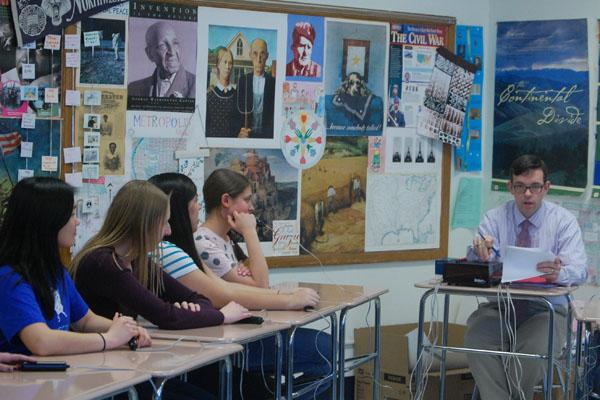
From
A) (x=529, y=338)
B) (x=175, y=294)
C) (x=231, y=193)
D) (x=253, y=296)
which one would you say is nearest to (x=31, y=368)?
(x=175, y=294)

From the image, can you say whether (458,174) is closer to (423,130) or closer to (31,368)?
(423,130)

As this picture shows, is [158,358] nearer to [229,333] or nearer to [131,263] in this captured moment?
[229,333]

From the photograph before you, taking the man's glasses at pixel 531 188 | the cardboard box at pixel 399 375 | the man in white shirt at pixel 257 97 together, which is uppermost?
the man in white shirt at pixel 257 97

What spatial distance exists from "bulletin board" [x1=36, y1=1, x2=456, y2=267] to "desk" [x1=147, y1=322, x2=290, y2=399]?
58.9 inches

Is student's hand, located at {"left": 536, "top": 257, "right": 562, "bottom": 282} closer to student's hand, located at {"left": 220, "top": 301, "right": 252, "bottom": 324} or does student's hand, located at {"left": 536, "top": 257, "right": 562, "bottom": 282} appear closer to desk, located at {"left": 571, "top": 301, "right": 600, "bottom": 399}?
desk, located at {"left": 571, "top": 301, "right": 600, "bottom": 399}

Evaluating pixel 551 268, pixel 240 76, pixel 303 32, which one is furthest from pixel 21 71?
pixel 551 268

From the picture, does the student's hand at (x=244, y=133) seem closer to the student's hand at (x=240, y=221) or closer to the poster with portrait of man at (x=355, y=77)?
the poster with portrait of man at (x=355, y=77)

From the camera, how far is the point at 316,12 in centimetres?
544

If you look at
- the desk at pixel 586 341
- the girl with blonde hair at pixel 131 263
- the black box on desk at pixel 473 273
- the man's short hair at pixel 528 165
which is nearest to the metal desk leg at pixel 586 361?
the desk at pixel 586 341

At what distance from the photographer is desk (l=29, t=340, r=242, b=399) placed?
2635 millimetres

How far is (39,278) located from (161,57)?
7.45 ft

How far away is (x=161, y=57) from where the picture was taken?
491 centimetres

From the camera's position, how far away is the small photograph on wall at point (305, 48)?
5363 millimetres

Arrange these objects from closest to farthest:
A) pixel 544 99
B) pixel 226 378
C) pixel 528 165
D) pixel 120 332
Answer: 1. pixel 120 332
2. pixel 226 378
3. pixel 528 165
4. pixel 544 99
